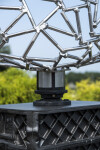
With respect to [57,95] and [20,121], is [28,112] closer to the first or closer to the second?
[20,121]

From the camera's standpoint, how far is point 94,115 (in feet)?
6.89

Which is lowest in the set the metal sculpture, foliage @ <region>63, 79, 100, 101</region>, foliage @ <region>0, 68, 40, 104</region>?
foliage @ <region>63, 79, 100, 101</region>

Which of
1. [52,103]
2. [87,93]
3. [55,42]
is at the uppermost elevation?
[55,42]

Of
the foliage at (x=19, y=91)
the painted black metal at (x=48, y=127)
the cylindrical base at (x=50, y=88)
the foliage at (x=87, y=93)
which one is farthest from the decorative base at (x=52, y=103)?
the foliage at (x=87, y=93)

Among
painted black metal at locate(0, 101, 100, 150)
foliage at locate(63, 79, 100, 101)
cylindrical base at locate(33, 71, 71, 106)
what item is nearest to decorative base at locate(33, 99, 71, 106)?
cylindrical base at locate(33, 71, 71, 106)

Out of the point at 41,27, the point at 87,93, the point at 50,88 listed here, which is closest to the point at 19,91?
the point at 50,88

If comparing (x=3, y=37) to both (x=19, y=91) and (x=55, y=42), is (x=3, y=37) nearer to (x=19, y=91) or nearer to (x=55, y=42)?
(x=55, y=42)

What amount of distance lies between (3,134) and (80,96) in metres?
5.70

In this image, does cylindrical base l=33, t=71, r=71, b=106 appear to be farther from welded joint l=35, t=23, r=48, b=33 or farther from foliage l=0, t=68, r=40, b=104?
foliage l=0, t=68, r=40, b=104

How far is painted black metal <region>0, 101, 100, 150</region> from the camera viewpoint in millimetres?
1746

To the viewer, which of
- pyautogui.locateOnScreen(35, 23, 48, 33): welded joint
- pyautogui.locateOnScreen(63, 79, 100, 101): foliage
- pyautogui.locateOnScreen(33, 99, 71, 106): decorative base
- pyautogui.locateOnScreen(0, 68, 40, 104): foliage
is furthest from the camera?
pyautogui.locateOnScreen(63, 79, 100, 101): foliage

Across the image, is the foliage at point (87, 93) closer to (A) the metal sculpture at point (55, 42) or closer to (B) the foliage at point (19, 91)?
(B) the foliage at point (19, 91)

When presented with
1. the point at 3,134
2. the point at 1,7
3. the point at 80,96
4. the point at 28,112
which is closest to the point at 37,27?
the point at 1,7

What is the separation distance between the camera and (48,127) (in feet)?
5.98
